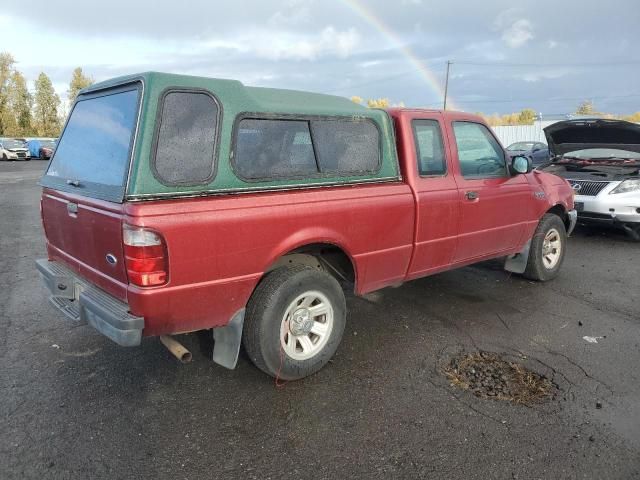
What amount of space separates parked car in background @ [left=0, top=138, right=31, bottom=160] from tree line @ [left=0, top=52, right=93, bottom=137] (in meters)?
22.1

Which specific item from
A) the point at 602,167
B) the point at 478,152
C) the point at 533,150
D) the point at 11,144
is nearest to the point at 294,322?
the point at 478,152

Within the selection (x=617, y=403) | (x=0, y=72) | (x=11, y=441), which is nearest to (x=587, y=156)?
(x=617, y=403)

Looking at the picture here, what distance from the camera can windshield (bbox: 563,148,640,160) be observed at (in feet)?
27.8

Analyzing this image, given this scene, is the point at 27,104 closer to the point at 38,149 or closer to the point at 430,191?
the point at 38,149

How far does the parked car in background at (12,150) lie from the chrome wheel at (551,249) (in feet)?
123

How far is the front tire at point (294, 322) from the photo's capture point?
330 cm

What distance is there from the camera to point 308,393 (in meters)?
3.42

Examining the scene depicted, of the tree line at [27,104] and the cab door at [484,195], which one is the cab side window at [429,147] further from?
the tree line at [27,104]

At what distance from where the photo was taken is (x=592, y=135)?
335 inches

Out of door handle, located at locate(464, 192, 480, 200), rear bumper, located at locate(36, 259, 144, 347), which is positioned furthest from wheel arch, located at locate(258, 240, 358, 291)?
door handle, located at locate(464, 192, 480, 200)

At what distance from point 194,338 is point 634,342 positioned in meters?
3.68

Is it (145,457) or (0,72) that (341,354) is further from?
(0,72)

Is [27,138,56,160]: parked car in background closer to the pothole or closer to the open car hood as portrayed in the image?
the open car hood

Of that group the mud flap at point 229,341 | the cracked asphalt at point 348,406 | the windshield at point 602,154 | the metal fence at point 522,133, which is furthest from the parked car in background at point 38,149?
the mud flap at point 229,341
